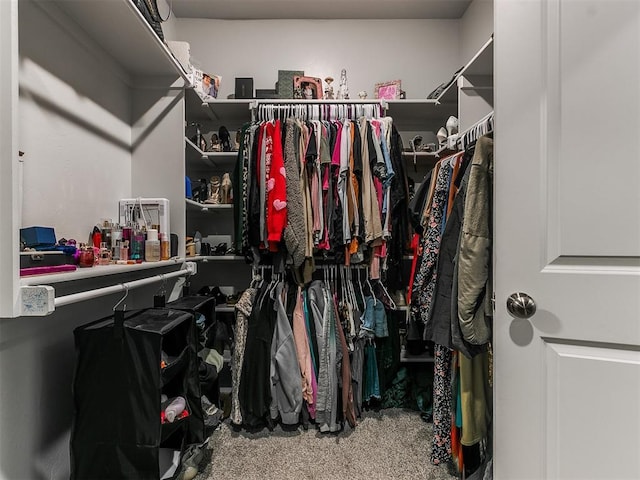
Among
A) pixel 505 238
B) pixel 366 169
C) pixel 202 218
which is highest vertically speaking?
pixel 366 169

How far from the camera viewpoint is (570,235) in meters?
0.85

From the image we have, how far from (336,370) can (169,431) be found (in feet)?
3.30

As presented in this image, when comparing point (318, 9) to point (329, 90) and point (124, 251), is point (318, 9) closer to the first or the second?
point (329, 90)

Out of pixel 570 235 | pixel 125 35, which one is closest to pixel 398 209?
pixel 570 235

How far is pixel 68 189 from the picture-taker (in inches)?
51.3

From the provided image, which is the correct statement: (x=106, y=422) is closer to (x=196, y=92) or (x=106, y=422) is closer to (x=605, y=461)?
(x=605, y=461)

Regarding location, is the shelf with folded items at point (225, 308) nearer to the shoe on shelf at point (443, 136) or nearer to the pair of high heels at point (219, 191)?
the pair of high heels at point (219, 191)

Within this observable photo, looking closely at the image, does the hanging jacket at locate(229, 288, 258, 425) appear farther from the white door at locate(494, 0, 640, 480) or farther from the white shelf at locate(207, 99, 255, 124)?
the white door at locate(494, 0, 640, 480)

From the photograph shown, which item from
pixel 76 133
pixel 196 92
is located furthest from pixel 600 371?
pixel 196 92

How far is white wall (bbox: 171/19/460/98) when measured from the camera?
8.21 feet

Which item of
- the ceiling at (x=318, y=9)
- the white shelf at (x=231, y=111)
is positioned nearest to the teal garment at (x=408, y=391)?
the white shelf at (x=231, y=111)

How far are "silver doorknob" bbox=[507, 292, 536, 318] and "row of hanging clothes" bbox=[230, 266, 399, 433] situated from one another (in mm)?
1128

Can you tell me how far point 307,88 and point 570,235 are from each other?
191cm

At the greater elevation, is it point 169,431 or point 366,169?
point 366,169
